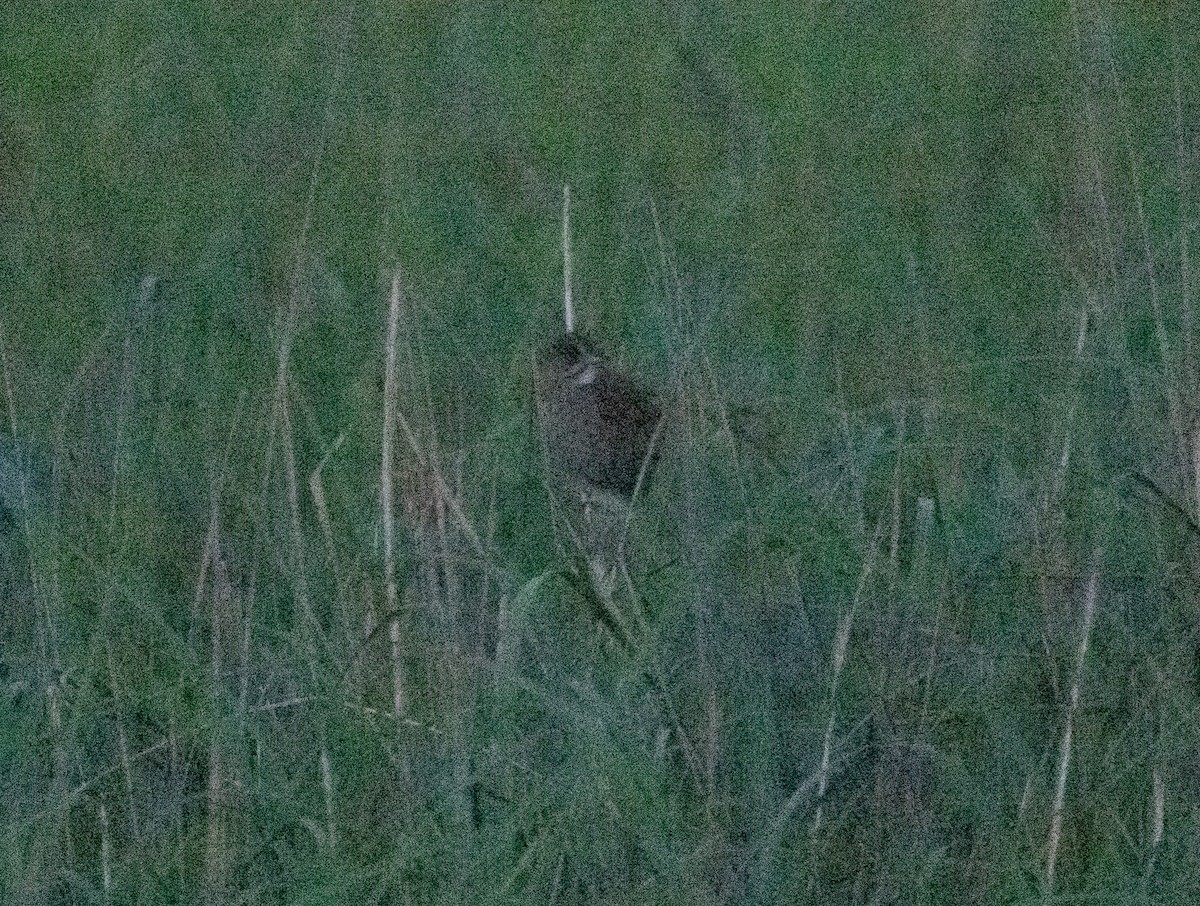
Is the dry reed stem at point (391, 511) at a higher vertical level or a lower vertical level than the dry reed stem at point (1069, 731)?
higher

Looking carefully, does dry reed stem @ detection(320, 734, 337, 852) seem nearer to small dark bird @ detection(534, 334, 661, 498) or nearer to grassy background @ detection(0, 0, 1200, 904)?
grassy background @ detection(0, 0, 1200, 904)

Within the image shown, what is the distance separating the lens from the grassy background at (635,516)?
6.10ft

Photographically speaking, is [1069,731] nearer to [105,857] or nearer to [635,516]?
[635,516]

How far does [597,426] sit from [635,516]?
0.12 meters

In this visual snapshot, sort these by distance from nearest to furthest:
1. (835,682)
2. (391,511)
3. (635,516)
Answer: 1. (835,682)
2. (391,511)
3. (635,516)

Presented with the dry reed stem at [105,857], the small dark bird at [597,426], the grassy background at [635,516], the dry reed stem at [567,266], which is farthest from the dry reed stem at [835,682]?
the dry reed stem at [105,857]

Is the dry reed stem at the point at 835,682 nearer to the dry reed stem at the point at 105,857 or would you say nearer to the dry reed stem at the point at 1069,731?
the dry reed stem at the point at 1069,731

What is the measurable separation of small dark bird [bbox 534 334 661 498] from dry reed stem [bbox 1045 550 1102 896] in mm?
474

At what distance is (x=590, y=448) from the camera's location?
2.21m

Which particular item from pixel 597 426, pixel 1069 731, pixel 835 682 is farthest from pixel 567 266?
pixel 1069 731

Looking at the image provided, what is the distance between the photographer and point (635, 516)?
2133 mm

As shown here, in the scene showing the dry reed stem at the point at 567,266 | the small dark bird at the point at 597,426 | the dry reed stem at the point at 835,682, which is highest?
the dry reed stem at the point at 567,266

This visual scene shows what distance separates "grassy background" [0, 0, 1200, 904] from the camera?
186cm

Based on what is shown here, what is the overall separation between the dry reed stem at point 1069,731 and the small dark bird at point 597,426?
1.56ft
